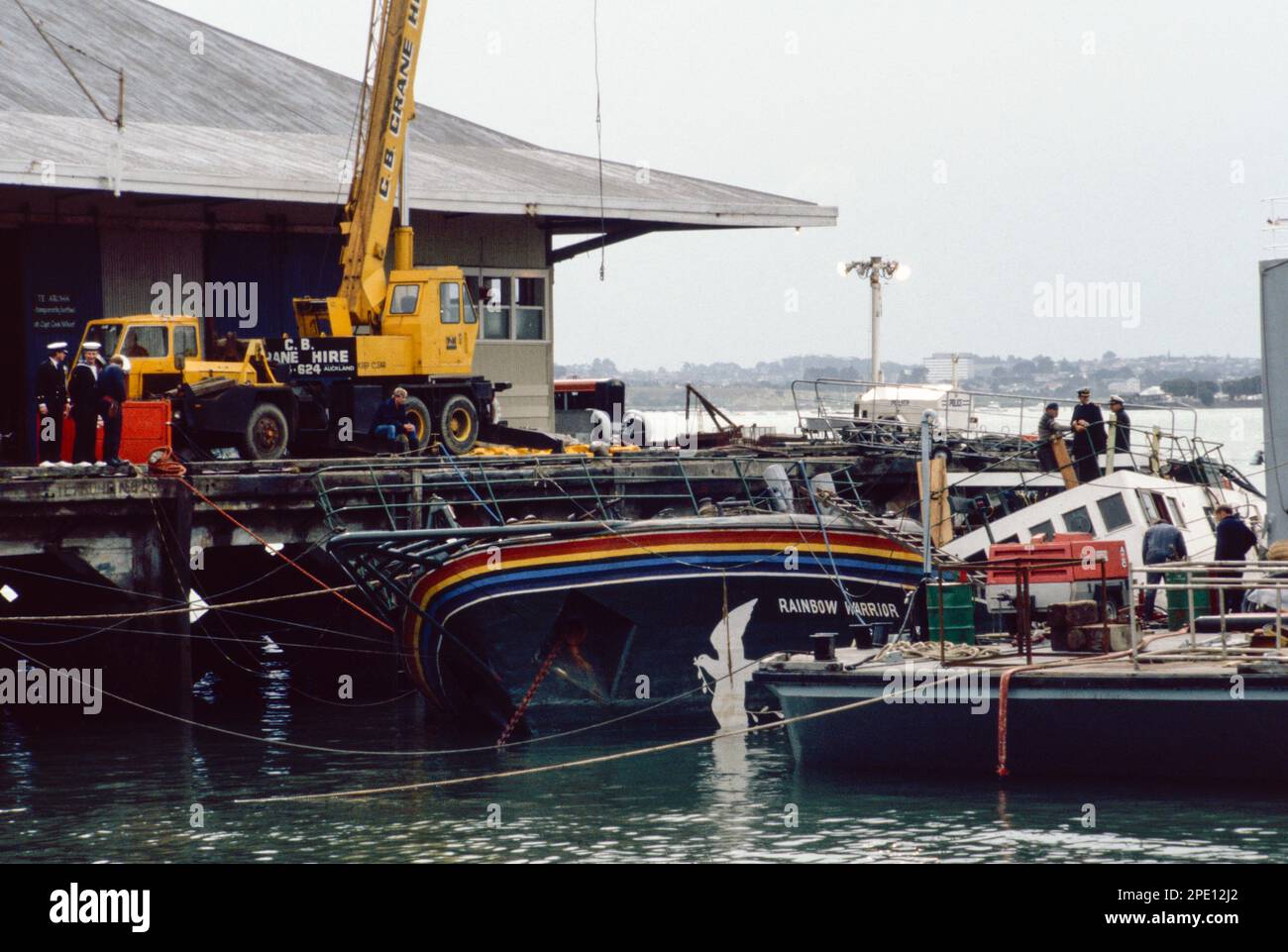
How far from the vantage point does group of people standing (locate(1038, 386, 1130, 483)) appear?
90.0 feet

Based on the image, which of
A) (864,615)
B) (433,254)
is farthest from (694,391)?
(864,615)

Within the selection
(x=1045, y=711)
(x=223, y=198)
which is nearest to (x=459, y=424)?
(x=223, y=198)

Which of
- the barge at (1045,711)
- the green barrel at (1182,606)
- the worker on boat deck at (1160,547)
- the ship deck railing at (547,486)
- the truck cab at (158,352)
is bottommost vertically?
the barge at (1045,711)

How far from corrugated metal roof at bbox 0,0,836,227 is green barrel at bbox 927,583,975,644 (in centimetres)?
1756

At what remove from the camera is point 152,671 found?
2509 centimetres

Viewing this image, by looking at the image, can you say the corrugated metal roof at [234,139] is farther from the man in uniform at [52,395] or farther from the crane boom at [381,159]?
the man in uniform at [52,395]

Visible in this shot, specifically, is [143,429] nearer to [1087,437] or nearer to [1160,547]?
[1087,437]

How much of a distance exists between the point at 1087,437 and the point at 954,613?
8.42 m

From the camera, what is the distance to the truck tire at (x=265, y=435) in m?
29.6

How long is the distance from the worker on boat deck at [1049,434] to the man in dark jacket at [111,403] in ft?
41.7

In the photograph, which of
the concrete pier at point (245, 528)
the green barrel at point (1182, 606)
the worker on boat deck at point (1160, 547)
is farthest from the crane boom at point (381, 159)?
the green barrel at point (1182, 606)

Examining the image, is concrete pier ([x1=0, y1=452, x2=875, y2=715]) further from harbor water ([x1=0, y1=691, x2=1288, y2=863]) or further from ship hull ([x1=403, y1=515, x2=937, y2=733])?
harbor water ([x1=0, y1=691, x2=1288, y2=863])

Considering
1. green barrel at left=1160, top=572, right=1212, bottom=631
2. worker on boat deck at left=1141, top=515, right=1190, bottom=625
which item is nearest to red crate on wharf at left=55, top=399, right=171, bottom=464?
worker on boat deck at left=1141, top=515, right=1190, bottom=625
